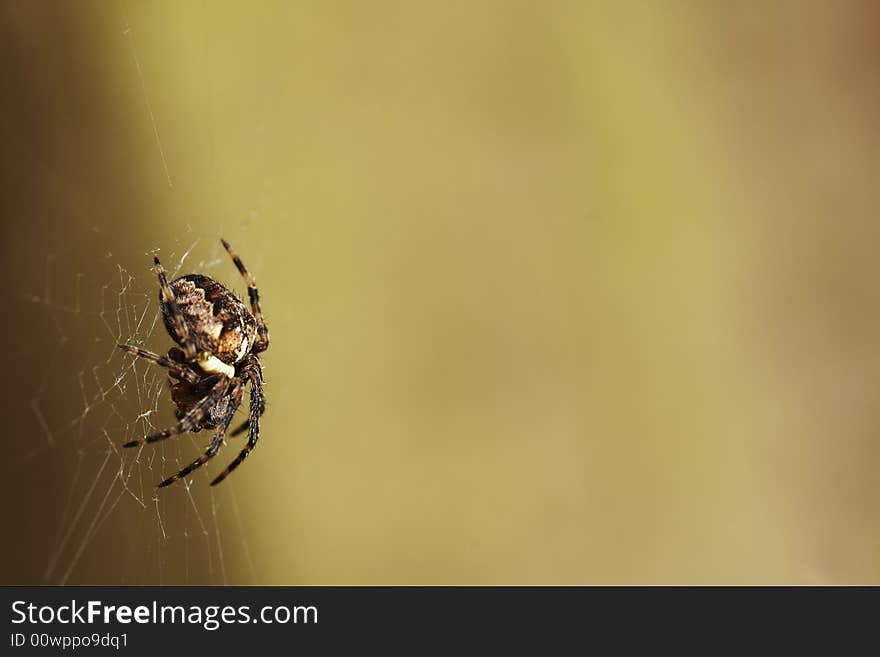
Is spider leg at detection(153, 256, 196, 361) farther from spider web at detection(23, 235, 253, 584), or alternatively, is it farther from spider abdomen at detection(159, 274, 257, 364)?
spider web at detection(23, 235, 253, 584)

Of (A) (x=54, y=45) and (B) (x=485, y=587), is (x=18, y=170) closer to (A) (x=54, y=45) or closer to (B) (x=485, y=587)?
(A) (x=54, y=45)

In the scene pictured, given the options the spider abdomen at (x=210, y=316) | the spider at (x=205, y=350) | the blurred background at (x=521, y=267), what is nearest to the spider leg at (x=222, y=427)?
the spider at (x=205, y=350)

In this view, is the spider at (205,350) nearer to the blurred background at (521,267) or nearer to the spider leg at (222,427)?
the spider leg at (222,427)

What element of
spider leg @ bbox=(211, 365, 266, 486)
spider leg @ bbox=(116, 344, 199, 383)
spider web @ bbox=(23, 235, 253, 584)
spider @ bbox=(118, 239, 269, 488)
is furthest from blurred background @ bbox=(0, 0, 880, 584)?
spider leg @ bbox=(116, 344, 199, 383)

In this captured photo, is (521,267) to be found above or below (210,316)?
above

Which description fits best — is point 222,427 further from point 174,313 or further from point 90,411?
point 90,411

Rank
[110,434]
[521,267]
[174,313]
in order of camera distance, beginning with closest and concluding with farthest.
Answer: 1. [174,313]
2. [110,434]
3. [521,267]

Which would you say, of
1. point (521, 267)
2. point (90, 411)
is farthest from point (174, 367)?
point (521, 267)
